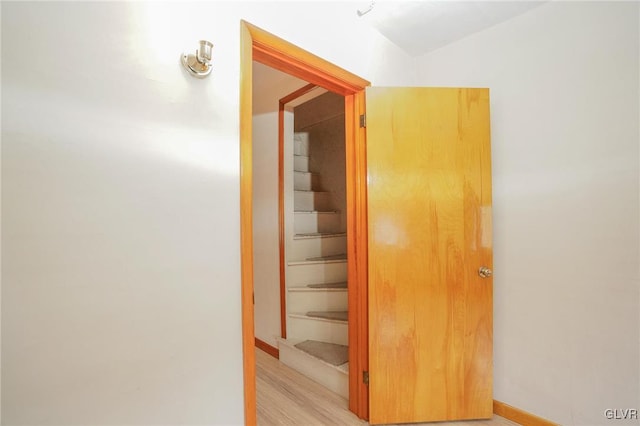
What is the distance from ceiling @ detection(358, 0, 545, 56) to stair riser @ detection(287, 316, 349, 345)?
2154mm

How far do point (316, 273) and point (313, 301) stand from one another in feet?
0.82

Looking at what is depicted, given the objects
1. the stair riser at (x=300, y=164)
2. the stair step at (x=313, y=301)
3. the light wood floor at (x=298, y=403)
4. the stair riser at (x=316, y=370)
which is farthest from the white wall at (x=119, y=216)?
the stair riser at (x=300, y=164)

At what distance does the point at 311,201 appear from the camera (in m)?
3.28

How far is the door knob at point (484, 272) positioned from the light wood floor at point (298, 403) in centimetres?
89

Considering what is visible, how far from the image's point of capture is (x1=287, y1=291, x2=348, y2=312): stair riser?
2.45m

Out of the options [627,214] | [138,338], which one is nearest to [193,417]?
[138,338]

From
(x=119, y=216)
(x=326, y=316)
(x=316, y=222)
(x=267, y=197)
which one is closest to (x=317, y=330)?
(x=326, y=316)

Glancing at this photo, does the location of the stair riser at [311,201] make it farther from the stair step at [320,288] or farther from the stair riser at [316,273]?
the stair step at [320,288]

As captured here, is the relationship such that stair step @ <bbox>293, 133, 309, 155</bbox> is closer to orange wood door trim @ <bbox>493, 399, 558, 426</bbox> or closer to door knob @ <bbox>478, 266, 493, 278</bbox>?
door knob @ <bbox>478, 266, 493, 278</bbox>

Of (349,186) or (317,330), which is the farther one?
(317,330)

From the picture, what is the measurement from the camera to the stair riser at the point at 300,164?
354 cm

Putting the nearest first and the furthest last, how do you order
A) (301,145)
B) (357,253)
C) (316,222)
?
1. (357,253)
2. (316,222)
3. (301,145)

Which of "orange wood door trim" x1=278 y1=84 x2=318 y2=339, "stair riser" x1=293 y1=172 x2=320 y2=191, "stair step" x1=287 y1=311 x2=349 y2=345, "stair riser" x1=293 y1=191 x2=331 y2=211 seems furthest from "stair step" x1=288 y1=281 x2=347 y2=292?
"stair riser" x1=293 y1=172 x2=320 y2=191

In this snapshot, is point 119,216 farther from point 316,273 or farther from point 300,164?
point 300,164
